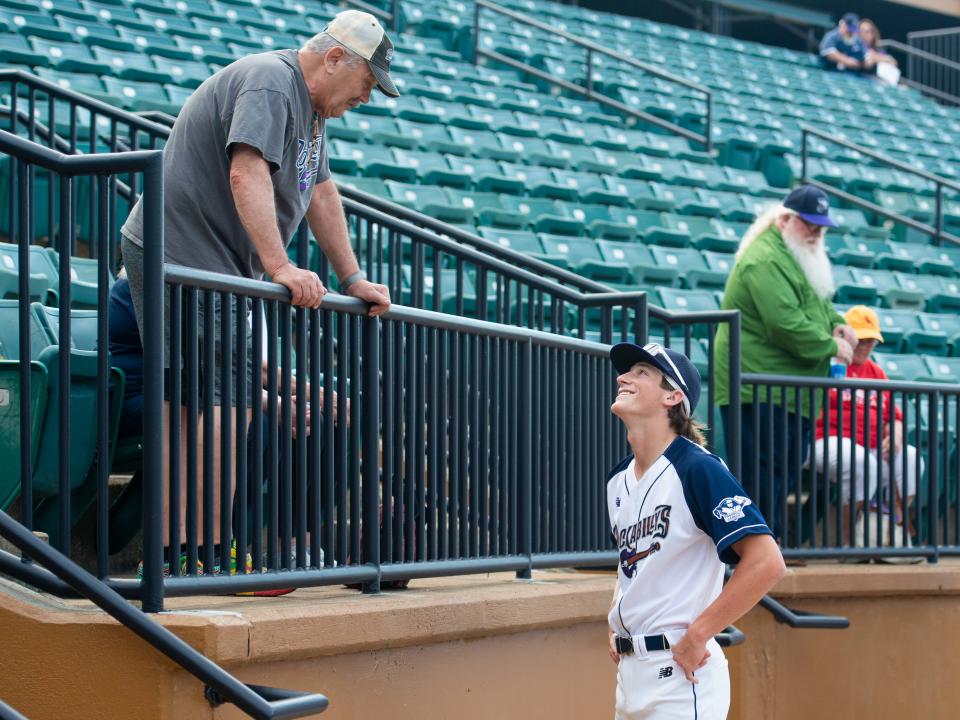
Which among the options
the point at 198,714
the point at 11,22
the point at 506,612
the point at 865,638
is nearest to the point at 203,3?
the point at 11,22

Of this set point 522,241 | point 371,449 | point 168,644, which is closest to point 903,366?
point 522,241

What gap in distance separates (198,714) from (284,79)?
1784mm

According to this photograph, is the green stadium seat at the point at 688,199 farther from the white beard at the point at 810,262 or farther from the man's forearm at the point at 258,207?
the man's forearm at the point at 258,207

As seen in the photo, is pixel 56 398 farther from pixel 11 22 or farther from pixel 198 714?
pixel 11 22

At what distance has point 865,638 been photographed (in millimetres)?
6539

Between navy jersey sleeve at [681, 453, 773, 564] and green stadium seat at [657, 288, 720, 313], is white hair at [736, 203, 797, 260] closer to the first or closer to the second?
green stadium seat at [657, 288, 720, 313]

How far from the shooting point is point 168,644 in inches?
127

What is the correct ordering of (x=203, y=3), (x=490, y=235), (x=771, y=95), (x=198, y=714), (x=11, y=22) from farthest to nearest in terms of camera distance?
(x=771, y=95) < (x=203, y=3) < (x=11, y=22) < (x=490, y=235) < (x=198, y=714)

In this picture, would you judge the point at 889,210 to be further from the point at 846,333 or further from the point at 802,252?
the point at 802,252

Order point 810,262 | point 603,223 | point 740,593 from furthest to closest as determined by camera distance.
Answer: point 603,223 < point 810,262 < point 740,593

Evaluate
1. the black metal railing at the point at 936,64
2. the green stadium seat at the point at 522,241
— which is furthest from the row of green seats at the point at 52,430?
the black metal railing at the point at 936,64

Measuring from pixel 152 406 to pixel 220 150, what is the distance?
40.0 inches

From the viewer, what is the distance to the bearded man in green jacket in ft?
21.3

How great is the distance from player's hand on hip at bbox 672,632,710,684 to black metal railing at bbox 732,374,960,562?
2900 millimetres
